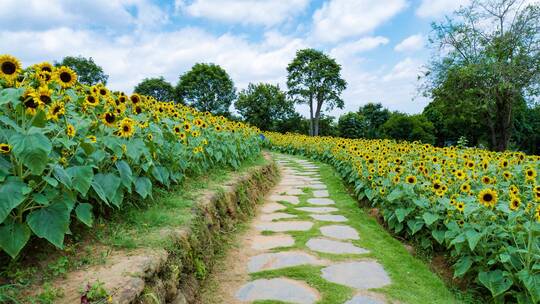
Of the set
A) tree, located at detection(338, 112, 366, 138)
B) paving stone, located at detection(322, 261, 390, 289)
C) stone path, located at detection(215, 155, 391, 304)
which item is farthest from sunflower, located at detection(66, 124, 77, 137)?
tree, located at detection(338, 112, 366, 138)

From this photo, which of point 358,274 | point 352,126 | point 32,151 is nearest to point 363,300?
point 358,274

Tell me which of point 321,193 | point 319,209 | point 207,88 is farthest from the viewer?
point 207,88

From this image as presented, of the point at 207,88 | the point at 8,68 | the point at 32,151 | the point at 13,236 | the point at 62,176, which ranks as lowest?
the point at 13,236

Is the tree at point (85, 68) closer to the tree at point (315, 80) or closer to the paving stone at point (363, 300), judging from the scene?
the tree at point (315, 80)

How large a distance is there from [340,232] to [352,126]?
33678mm

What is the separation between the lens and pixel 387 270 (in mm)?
3031

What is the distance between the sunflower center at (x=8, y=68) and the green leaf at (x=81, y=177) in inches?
26.1

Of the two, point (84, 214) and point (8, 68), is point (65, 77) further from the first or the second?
point (84, 214)

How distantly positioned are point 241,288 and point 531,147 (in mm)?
43450

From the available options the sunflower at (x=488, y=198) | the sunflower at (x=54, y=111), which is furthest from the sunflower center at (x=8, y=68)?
the sunflower at (x=488, y=198)

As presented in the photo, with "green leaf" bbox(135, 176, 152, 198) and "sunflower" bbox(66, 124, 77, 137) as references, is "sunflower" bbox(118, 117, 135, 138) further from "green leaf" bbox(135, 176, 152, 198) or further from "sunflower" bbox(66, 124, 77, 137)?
"green leaf" bbox(135, 176, 152, 198)

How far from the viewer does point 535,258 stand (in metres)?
2.38

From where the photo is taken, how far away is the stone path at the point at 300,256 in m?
2.60

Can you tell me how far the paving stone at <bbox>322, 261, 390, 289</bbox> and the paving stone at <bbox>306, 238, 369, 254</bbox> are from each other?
0.87 feet
